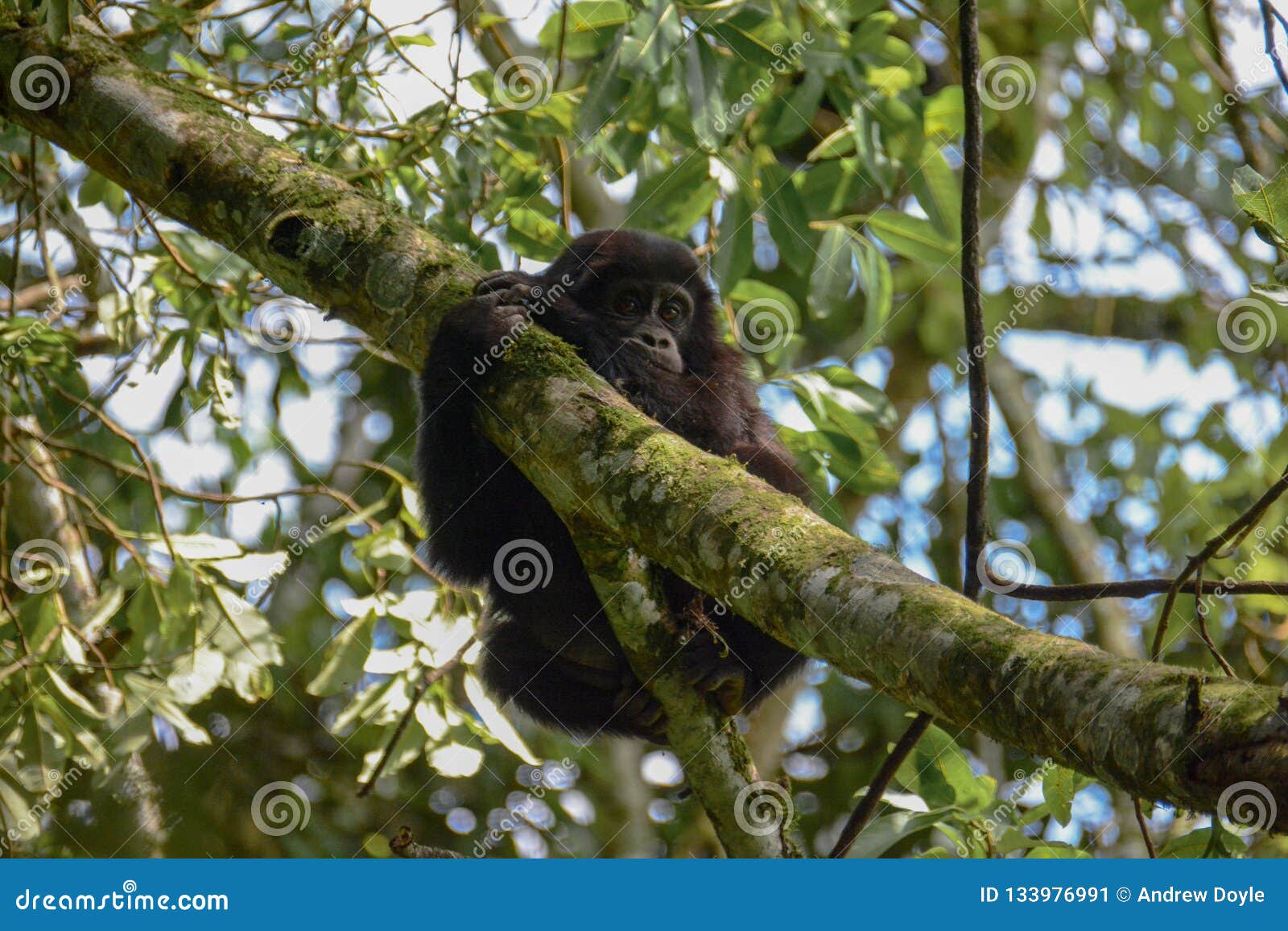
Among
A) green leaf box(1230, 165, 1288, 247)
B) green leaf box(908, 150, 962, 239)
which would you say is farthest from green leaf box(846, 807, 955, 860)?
green leaf box(908, 150, 962, 239)

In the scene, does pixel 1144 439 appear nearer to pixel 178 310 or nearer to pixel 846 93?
pixel 846 93

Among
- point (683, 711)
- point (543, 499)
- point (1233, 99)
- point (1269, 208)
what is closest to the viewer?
point (1269, 208)

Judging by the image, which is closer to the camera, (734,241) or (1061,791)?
(1061,791)

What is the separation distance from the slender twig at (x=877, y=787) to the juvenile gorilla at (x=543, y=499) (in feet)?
2.02

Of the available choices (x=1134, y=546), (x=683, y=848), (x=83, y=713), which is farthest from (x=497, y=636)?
(x=1134, y=546)

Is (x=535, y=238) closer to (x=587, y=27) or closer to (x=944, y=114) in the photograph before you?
(x=587, y=27)

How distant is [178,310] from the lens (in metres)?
5.47

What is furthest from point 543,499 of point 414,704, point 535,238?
point 535,238

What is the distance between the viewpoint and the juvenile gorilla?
357 cm

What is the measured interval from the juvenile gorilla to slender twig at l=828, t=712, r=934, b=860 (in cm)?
62

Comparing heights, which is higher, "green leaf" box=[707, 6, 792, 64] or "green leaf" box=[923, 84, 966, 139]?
"green leaf" box=[707, 6, 792, 64]

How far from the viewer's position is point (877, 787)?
10.3ft

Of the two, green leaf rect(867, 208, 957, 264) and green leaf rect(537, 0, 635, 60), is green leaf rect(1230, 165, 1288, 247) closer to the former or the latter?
green leaf rect(867, 208, 957, 264)

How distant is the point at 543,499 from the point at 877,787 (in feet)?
4.81
